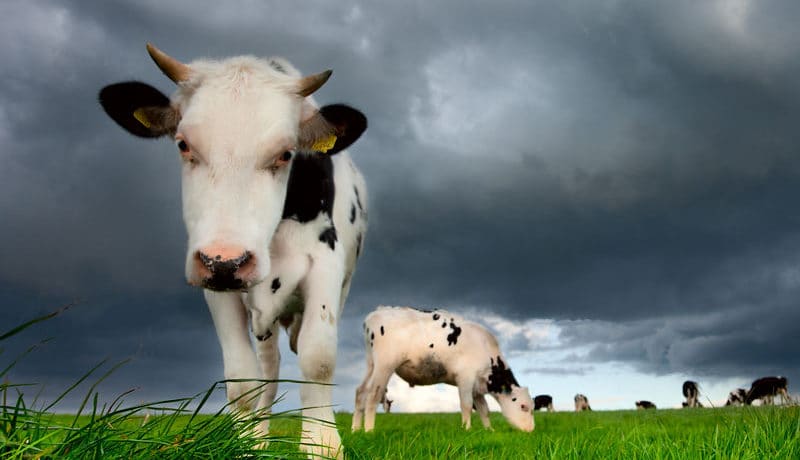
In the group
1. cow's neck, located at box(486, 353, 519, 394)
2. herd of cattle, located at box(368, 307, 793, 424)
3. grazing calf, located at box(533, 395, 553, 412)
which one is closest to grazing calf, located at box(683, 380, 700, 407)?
grazing calf, located at box(533, 395, 553, 412)

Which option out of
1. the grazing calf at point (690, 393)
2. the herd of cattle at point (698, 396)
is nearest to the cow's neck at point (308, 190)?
the herd of cattle at point (698, 396)

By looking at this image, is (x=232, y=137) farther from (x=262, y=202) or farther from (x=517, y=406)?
(x=517, y=406)

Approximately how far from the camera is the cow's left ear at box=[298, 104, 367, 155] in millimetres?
5301

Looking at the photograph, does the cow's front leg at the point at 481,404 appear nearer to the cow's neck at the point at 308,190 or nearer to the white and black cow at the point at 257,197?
the white and black cow at the point at 257,197

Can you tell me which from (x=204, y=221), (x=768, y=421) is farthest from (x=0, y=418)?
(x=768, y=421)

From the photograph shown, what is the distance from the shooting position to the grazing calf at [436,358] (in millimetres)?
14062

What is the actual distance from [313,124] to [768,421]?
4137 mm

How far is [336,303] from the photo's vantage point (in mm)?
5254

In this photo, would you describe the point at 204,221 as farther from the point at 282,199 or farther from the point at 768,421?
the point at 768,421

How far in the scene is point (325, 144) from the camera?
5.42 m

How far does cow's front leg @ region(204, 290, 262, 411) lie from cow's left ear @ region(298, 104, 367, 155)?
1.37 meters

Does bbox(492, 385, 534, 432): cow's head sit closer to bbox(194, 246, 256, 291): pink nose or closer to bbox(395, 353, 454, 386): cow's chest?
bbox(395, 353, 454, 386): cow's chest

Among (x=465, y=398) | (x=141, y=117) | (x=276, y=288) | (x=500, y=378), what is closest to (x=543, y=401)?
(x=500, y=378)

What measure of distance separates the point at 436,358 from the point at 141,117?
10.2 metres
